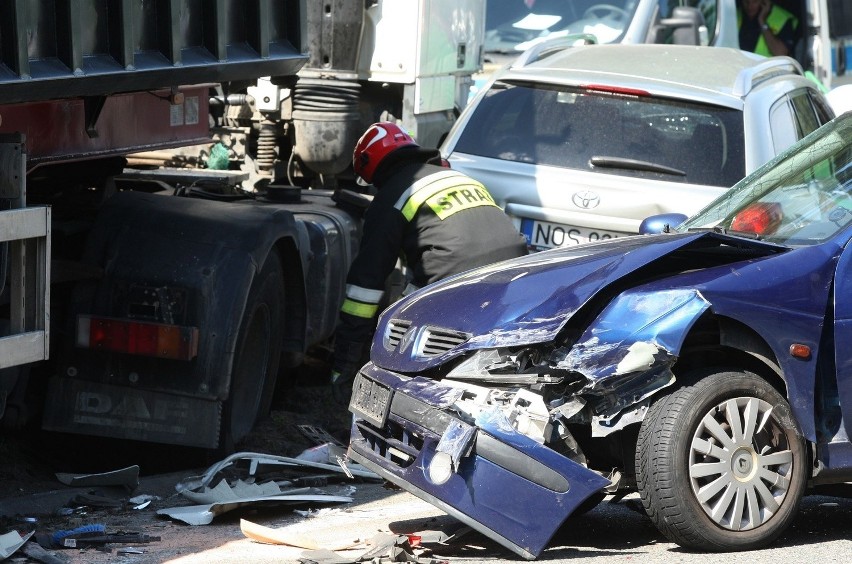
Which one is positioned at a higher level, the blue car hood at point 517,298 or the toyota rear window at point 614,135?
the toyota rear window at point 614,135

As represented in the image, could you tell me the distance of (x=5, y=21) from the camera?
4582 mm

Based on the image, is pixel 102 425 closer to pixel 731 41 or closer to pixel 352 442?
pixel 352 442

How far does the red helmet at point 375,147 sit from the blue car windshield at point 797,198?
161 centimetres

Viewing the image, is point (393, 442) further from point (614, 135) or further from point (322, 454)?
point (614, 135)

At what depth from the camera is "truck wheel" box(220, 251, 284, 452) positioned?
6.37 m

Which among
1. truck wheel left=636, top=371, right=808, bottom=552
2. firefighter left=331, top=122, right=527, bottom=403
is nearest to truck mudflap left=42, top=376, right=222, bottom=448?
firefighter left=331, top=122, right=527, bottom=403

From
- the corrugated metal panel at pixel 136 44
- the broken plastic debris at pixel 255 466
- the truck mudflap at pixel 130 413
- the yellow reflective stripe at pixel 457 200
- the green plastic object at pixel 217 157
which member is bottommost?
the broken plastic debris at pixel 255 466

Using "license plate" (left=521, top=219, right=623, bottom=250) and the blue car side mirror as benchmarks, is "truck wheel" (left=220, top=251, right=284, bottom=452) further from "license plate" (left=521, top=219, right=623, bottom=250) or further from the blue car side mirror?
the blue car side mirror

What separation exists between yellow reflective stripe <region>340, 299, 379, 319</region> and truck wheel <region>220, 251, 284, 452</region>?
1.36 feet

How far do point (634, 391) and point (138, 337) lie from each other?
7.35 feet

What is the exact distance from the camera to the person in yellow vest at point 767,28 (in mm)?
15141

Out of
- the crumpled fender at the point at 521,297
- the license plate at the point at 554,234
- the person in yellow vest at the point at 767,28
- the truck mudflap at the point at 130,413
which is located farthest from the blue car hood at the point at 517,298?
the person in yellow vest at the point at 767,28

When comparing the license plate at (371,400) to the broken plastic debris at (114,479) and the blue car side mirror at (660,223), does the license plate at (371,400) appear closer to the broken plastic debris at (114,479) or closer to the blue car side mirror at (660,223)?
the broken plastic debris at (114,479)

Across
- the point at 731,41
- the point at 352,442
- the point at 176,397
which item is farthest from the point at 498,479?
the point at 731,41
